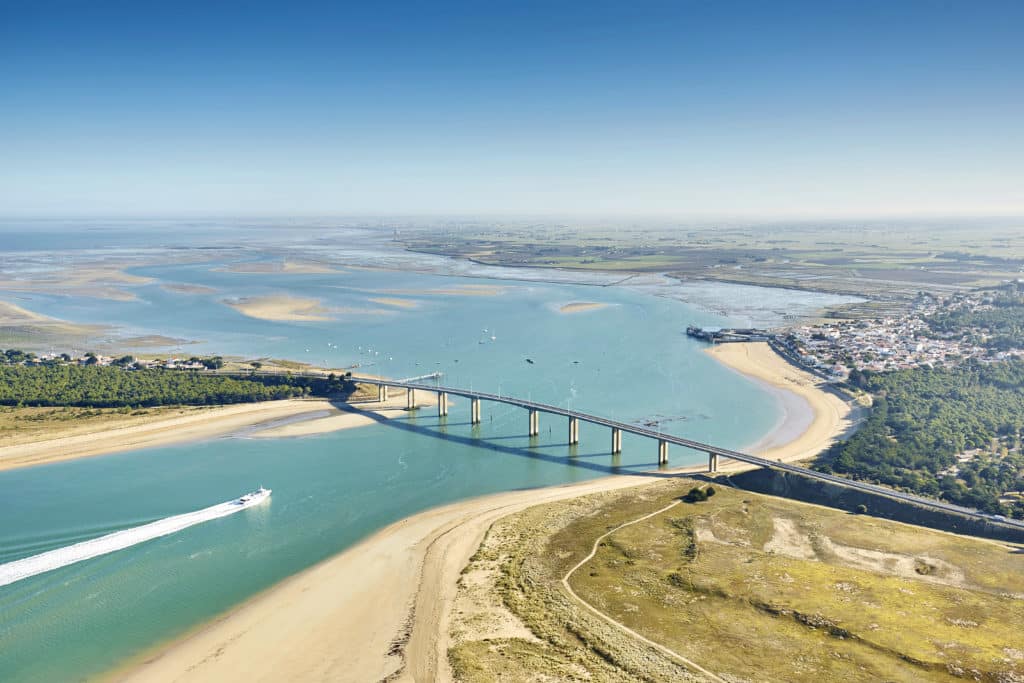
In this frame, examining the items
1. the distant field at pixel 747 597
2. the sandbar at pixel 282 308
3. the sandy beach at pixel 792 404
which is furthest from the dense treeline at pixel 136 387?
the sandy beach at pixel 792 404

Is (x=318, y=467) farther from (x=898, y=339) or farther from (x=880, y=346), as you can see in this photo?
(x=898, y=339)

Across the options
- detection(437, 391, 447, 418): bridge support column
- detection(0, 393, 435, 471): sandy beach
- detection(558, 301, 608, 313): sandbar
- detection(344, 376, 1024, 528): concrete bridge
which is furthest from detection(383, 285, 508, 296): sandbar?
detection(437, 391, 447, 418): bridge support column

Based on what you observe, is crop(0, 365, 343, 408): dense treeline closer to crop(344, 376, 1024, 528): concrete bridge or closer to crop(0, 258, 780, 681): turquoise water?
crop(344, 376, 1024, 528): concrete bridge

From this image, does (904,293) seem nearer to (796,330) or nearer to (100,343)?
(796,330)

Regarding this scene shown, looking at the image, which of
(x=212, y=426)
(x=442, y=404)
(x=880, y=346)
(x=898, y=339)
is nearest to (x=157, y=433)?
(x=212, y=426)

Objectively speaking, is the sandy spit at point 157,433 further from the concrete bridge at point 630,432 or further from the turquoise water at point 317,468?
the concrete bridge at point 630,432
